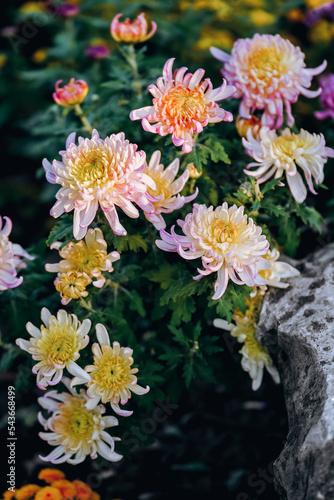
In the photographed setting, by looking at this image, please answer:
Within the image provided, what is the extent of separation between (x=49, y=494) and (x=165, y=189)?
4.06 feet

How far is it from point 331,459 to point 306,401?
0.27m

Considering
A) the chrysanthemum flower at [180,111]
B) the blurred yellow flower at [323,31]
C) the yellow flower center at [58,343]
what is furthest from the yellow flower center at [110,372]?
the blurred yellow flower at [323,31]

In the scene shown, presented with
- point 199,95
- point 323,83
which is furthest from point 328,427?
point 323,83

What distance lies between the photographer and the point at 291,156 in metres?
1.96

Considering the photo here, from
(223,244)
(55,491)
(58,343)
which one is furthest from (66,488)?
(223,244)

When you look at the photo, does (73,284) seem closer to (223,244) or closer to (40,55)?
(223,244)

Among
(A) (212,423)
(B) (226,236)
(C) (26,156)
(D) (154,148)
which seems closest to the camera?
(B) (226,236)

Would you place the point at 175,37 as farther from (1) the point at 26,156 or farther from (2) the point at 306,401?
(2) the point at 306,401

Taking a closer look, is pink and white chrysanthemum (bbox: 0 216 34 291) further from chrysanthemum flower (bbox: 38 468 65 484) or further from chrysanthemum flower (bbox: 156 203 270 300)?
chrysanthemum flower (bbox: 38 468 65 484)

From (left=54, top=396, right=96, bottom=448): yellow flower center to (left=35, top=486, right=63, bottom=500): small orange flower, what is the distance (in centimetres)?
Result: 24

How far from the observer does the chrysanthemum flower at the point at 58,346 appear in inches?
69.1

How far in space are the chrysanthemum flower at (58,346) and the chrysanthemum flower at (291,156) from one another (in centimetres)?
85

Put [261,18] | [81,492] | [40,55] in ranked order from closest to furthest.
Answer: [81,492]
[261,18]
[40,55]

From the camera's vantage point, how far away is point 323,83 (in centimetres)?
242
